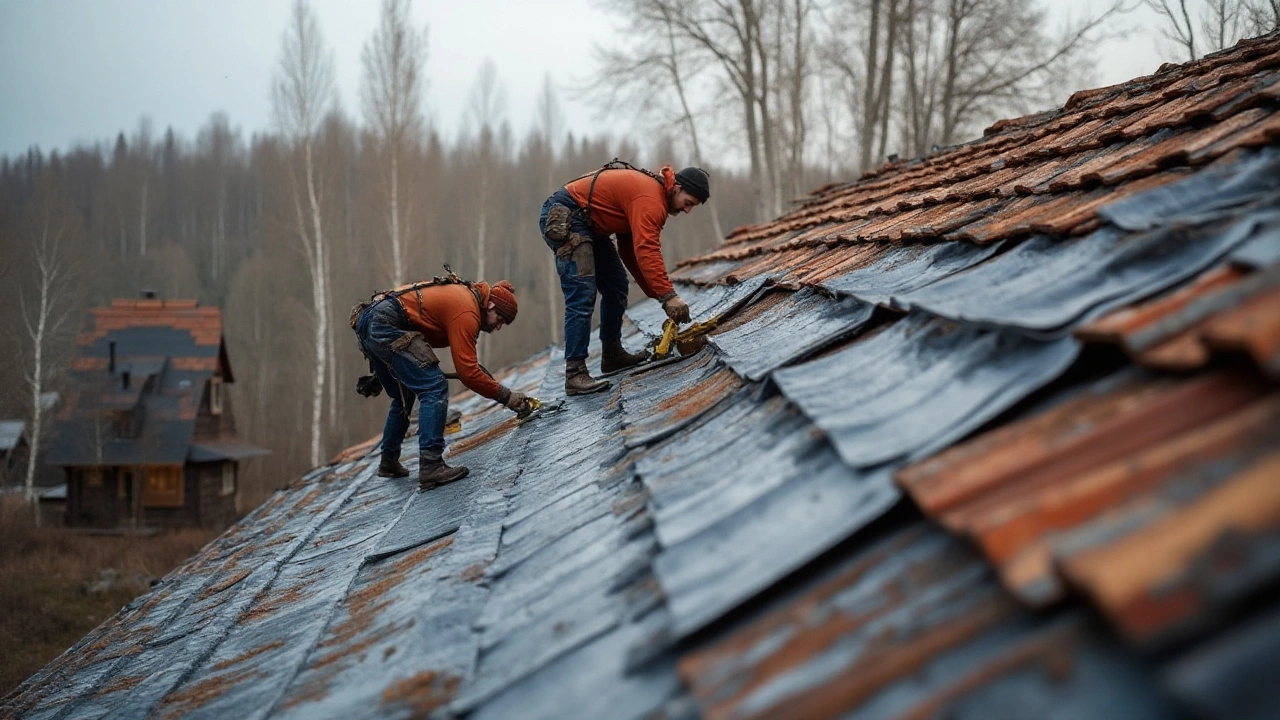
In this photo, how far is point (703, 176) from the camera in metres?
4.75

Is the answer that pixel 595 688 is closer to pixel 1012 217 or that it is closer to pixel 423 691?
pixel 423 691

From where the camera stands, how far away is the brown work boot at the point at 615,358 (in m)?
5.00

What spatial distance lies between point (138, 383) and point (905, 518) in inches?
1149

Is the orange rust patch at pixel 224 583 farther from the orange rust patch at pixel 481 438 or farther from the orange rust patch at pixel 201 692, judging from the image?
the orange rust patch at pixel 201 692

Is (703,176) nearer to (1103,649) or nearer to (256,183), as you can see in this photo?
(1103,649)

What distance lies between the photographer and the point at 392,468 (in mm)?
5039

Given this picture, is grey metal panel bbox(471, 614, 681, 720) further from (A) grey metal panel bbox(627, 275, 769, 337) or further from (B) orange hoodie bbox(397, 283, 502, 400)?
(B) orange hoodie bbox(397, 283, 502, 400)

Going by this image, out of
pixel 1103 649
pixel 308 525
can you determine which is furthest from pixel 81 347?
pixel 1103 649

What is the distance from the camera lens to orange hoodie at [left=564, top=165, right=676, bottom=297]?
448cm

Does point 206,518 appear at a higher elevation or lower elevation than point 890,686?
lower

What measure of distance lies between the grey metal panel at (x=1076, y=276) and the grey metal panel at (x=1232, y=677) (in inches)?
37.5

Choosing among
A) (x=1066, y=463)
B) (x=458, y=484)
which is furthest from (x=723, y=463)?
(x=458, y=484)

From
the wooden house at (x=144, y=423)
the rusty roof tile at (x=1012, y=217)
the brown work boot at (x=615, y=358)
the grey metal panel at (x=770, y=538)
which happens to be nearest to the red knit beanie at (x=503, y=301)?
the brown work boot at (x=615, y=358)

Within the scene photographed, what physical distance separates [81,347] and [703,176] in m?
28.1
